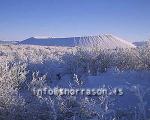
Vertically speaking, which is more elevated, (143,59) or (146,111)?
(143,59)

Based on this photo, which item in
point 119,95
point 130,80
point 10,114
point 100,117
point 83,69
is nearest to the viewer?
point 100,117

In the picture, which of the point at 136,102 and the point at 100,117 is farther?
the point at 136,102

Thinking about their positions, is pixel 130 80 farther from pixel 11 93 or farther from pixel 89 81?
pixel 11 93

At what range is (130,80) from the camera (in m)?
7.71

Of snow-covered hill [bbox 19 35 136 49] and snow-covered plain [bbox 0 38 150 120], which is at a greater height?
snow-covered hill [bbox 19 35 136 49]

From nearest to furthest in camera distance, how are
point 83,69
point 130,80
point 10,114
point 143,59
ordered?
point 10,114 < point 130,80 < point 143,59 < point 83,69

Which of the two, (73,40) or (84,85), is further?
(73,40)

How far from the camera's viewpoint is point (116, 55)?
32.6ft

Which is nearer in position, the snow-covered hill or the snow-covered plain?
the snow-covered plain

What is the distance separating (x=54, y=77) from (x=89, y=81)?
1.57 meters

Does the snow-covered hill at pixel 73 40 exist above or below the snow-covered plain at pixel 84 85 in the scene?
above

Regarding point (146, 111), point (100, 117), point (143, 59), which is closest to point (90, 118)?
point (100, 117)

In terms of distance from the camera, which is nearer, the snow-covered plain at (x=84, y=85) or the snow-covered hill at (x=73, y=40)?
the snow-covered plain at (x=84, y=85)

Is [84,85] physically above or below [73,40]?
below
